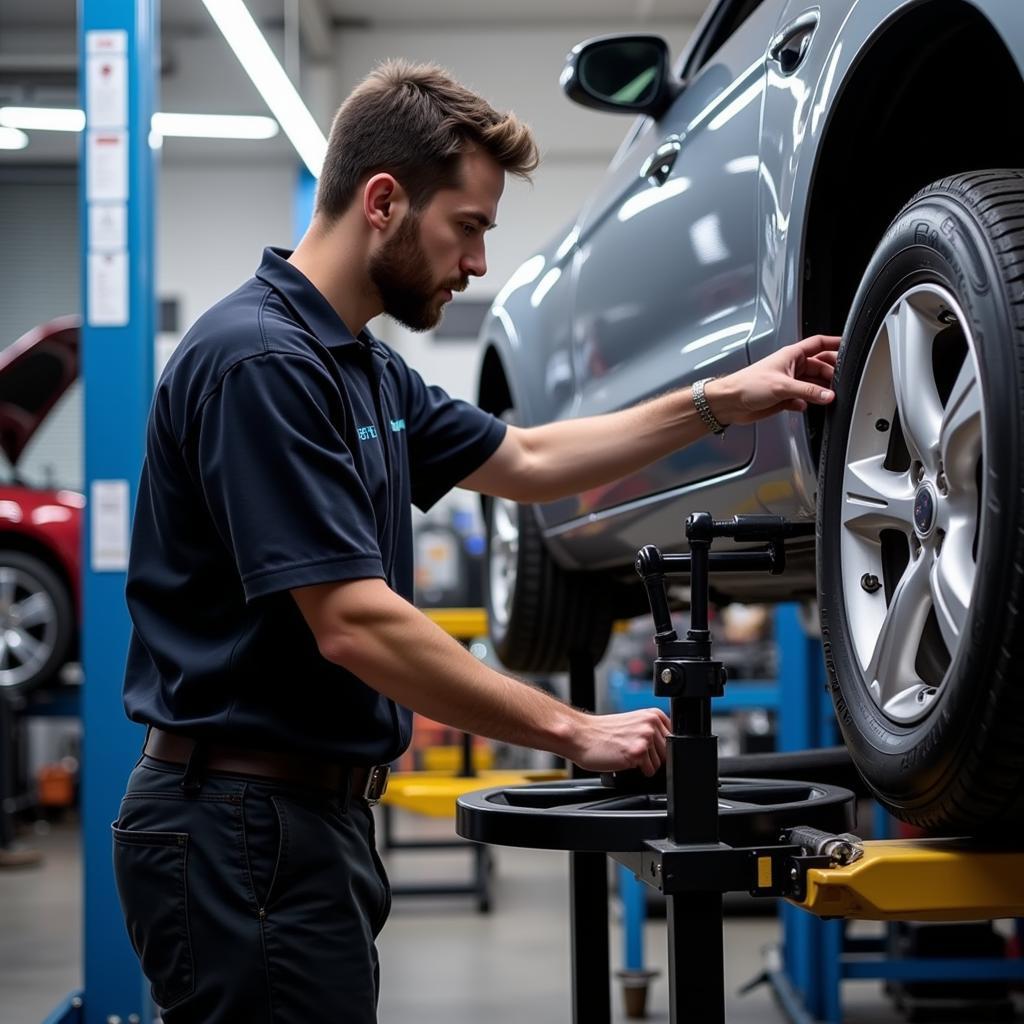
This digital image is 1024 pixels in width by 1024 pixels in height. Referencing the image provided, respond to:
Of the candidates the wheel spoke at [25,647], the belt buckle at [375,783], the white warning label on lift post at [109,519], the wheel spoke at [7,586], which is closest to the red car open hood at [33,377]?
the wheel spoke at [7,586]

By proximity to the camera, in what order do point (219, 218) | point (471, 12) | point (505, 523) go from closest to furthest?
1. point (505, 523)
2. point (471, 12)
3. point (219, 218)

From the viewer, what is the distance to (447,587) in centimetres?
877

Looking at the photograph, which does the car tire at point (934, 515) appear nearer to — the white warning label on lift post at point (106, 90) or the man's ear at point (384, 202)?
the man's ear at point (384, 202)

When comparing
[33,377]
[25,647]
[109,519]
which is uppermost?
[33,377]

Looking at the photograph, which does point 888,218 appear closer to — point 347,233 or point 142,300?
point 347,233

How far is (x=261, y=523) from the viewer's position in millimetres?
1421

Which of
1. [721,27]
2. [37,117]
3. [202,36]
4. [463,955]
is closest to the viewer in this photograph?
[721,27]

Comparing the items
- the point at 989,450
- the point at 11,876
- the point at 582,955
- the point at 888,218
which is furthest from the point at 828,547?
the point at 11,876

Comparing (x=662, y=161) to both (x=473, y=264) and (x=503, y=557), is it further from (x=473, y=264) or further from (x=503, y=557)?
(x=503, y=557)

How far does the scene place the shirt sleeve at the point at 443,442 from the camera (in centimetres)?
205

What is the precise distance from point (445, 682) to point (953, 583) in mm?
545

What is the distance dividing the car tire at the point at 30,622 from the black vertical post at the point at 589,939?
5167 mm

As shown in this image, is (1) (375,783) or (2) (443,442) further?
(2) (443,442)

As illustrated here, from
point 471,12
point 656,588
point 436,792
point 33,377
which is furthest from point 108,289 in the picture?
point 471,12
